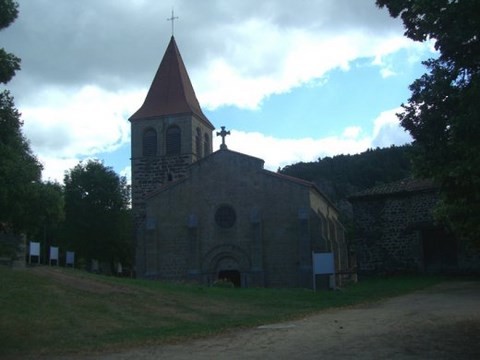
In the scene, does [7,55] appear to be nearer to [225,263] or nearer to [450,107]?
[450,107]

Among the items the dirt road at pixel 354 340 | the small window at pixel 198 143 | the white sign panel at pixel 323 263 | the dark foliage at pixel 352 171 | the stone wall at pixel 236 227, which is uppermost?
the dark foliage at pixel 352 171

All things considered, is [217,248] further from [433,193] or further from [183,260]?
[433,193]

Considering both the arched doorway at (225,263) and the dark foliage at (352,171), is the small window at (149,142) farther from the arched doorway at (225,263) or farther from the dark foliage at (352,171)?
the dark foliage at (352,171)

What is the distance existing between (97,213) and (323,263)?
26279 mm

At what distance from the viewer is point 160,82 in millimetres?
44938

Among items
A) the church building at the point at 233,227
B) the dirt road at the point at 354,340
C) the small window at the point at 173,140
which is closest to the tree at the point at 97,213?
the small window at the point at 173,140

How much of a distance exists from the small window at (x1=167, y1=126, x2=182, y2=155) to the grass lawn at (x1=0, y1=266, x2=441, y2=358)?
2027cm

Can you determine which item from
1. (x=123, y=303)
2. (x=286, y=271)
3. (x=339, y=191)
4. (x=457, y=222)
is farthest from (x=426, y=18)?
(x=339, y=191)

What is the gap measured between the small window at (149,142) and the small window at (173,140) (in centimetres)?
113

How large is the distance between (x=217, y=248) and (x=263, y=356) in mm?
24545

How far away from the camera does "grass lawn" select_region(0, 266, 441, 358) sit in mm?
12039

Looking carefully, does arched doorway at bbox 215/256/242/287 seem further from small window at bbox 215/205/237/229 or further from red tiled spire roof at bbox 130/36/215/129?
red tiled spire roof at bbox 130/36/215/129

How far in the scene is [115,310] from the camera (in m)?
15.5

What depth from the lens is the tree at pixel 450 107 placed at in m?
8.95
